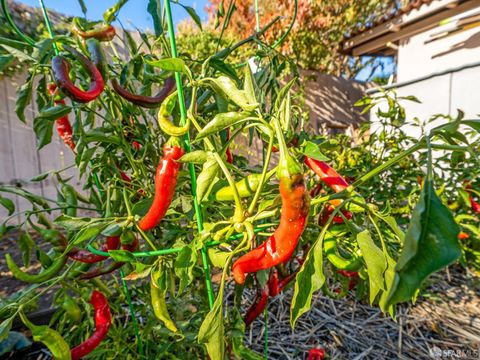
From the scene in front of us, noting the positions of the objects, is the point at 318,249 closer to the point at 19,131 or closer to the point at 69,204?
the point at 69,204

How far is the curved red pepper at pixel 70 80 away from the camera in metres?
0.49

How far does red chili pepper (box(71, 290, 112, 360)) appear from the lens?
694 millimetres

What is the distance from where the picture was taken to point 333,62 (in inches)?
268

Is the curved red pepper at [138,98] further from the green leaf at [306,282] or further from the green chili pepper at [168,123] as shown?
the green leaf at [306,282]

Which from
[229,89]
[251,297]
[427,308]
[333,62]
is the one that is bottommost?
[427,308]

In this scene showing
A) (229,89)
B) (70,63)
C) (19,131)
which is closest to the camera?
(229,89)

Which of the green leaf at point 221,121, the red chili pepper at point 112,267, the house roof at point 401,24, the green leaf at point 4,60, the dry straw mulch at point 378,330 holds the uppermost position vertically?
the house roof at point 401,24

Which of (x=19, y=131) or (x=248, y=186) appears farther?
(x=19, y=131)

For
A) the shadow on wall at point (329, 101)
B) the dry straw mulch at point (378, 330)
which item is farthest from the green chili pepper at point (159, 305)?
the shadow on wall at point (329, 101)

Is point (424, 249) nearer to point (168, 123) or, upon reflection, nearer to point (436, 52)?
point (168, 123)

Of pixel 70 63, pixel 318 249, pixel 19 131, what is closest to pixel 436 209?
pixel 318 249

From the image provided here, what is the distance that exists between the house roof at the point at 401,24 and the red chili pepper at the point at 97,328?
392 cm

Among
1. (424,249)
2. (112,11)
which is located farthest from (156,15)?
(424,249)

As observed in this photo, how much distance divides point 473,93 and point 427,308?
1.54 metres
